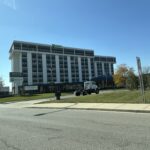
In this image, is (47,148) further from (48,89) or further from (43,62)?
(43,62)

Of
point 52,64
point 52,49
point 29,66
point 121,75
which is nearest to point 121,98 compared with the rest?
point 121,75

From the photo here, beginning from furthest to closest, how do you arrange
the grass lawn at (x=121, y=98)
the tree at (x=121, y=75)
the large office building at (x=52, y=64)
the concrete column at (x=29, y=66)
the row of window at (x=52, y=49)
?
the concrete column at (x=29, y=66) < the row of window at (x=52, y=49) < the large office building at (x=52, y=64) < the tree at (x=121, y=75) < the grass lawn at (x=121, y=98)

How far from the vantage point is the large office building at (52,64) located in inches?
5325

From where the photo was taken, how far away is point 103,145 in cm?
691

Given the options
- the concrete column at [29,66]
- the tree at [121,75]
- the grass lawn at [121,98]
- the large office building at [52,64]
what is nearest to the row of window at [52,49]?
the large office building at [52,64]

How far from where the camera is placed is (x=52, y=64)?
148 meters

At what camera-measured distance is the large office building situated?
444ft

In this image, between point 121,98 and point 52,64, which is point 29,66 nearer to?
point 52,64

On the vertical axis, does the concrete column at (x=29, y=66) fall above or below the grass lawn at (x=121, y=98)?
above

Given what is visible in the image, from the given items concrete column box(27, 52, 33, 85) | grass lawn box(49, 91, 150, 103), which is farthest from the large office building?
grass lawn box(49, 91, 150, 103)

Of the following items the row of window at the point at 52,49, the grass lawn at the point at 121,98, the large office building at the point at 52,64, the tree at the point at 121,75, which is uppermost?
the row of window at the point at 52,49

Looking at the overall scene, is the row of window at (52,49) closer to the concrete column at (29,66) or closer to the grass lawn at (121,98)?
the concrete column at (29,66)

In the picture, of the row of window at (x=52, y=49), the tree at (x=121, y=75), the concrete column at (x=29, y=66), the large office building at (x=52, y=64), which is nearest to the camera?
the tree at (x=121, y=75)

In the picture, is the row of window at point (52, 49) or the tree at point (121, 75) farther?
the row of window at point (52, 49)
